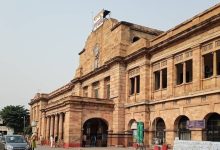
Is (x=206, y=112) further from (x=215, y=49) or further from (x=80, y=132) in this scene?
(x=80, y=132)

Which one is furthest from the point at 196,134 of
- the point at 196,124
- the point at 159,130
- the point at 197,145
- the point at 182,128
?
the point at 197,145

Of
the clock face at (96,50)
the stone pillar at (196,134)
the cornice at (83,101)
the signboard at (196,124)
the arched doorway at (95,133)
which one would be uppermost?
the clock face at (96,50)

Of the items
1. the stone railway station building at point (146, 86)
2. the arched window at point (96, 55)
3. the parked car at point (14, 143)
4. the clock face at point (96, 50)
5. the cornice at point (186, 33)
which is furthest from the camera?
→ the clock face at point (96, 50)

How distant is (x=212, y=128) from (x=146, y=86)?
9.74m

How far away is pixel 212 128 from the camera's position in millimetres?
27484

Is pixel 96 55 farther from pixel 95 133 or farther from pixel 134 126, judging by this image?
pixel 134 126

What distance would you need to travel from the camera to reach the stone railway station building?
2819 centimetres

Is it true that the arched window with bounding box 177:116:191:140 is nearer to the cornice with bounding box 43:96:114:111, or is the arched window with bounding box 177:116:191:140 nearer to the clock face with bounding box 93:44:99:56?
the cornice with bounding box 43:96:114:111

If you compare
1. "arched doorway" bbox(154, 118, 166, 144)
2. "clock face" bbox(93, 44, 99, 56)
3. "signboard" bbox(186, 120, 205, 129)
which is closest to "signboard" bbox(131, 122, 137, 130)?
"arched doorway" bbox(154, 118, 166, 144)

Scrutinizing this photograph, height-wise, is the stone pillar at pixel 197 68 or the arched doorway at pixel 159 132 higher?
the stone pillar at pixel 197 68

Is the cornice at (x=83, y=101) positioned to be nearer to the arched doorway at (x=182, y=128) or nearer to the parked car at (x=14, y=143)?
the parked car at (x=14, y=143)

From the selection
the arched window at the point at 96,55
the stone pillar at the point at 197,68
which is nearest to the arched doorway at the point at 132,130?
the stone pillar at the point at 197,68

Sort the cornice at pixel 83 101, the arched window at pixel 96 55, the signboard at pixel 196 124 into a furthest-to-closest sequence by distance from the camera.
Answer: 1. the arched window at pixel 96 55
2. the cornice at pixel 83 101
3. the signboard at pixel 196 124

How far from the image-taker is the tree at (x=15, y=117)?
319 ft
